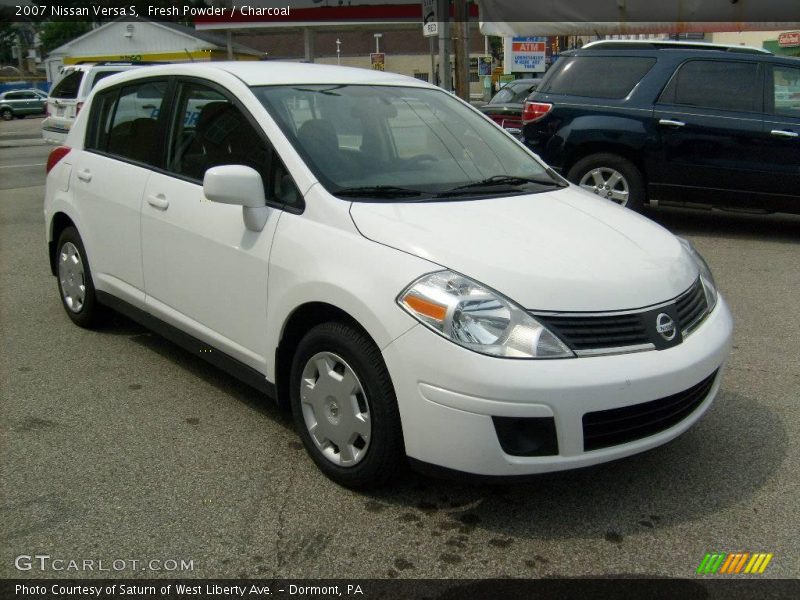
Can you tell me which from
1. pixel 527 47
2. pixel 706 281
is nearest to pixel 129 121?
pixel 706 281

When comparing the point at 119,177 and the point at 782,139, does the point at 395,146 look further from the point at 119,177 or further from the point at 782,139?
the point at 782,139

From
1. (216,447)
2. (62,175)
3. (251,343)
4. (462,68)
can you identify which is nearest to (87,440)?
(216,447)

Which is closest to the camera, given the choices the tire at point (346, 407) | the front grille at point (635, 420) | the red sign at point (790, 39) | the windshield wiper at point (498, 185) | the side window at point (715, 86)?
the front grille at point (635, 420)

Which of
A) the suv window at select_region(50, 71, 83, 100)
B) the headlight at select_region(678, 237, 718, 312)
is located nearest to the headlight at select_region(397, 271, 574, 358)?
the headlight at select_region(678, 237, 718, 312)

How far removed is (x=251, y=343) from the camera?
12.6ft

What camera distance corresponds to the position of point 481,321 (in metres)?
3.00

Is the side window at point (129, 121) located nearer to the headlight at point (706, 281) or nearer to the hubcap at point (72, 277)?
the hubcap at point (72, 277)

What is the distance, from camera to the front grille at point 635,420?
3.01 m

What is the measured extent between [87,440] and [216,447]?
61cm

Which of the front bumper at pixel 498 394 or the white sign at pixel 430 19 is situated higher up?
the white sign at pixel 430 19

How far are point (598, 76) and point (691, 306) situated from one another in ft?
20.5

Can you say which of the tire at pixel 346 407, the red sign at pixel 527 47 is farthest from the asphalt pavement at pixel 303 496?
the red sign at pixel 527 47

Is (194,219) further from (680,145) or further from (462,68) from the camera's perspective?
(462,68)

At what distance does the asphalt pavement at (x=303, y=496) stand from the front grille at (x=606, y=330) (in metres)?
0.51
